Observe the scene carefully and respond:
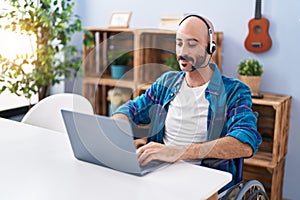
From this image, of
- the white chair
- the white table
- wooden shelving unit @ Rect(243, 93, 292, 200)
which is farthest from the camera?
wooden shelving unit @ Rect(243, 93, 292, 200)

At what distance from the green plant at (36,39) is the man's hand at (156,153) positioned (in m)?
1.72

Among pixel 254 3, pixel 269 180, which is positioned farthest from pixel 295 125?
pixel 254 3

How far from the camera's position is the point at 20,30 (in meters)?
2.87

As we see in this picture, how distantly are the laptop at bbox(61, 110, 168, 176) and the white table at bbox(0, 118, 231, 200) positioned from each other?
26 millimetres

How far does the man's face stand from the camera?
140 cm

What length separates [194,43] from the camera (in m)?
1.44

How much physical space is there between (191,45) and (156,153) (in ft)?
1.23

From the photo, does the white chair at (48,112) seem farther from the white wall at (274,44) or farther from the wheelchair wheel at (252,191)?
the white wall at (274,44)

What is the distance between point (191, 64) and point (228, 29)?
1.46 metres

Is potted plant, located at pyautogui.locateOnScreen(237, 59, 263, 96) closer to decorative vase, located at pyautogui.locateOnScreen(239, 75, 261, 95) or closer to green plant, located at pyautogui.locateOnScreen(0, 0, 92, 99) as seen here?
decorative vase, located at pyautogui.locateOnScreen(239, 75, 261, 95)

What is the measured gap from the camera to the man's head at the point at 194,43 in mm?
1402

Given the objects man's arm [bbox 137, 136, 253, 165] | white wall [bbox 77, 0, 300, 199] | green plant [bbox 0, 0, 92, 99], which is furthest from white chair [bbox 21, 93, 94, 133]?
white wall [bbox 77, 0, 300, 199]

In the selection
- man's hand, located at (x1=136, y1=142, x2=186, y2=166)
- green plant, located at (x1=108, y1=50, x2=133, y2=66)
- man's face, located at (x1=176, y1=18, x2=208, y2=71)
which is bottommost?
man's hand, located at (x1=136, y1=142, x2=186, y2=166)

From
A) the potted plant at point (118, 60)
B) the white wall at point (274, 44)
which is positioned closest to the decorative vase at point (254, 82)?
the white wall at point (274, 44)
